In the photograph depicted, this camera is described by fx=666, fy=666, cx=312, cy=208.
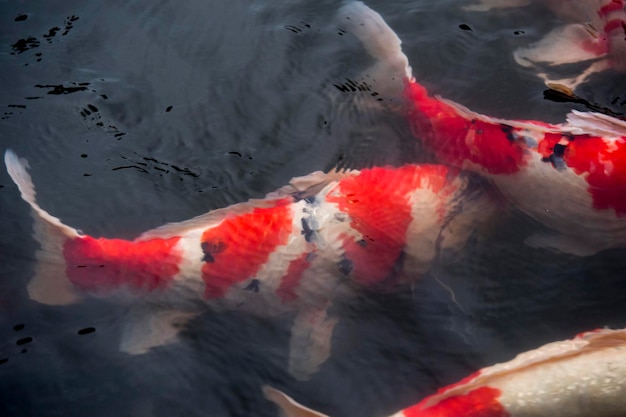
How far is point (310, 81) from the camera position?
4168mm

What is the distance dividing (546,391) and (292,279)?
1295 millimetres

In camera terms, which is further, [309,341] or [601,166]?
[601,166]

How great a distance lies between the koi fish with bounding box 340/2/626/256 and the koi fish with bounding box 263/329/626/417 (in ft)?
3.00

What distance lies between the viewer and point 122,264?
3.22 m

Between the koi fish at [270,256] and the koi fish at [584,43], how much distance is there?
1.37m

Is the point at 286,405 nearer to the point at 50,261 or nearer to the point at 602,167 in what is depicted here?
the point at 50,261

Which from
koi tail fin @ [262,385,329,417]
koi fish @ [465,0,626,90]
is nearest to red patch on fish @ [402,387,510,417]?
koi tail fin @ [262,385,329,417]

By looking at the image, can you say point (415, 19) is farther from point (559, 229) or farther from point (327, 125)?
point (559, 229)

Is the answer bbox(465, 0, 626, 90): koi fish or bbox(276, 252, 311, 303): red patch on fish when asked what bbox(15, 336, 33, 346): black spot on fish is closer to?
bbox(276, 252, 311, 303): red patch on fish

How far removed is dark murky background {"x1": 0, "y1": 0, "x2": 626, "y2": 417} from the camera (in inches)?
119

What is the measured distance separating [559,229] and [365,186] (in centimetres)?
103

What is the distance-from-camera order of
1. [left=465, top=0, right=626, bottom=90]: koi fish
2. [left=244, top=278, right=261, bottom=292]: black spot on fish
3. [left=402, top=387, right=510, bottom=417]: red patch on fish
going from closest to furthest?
[left=402, top=387, right=510, bottom=417]: red patch on fish < [left=244, top=278, right=261, bottom=292]: black spot on fish < [left=465, top=0, right=626, bottom=90]: koi fish

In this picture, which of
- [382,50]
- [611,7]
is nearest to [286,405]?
[382,50]

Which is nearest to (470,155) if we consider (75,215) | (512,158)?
(512,158)
